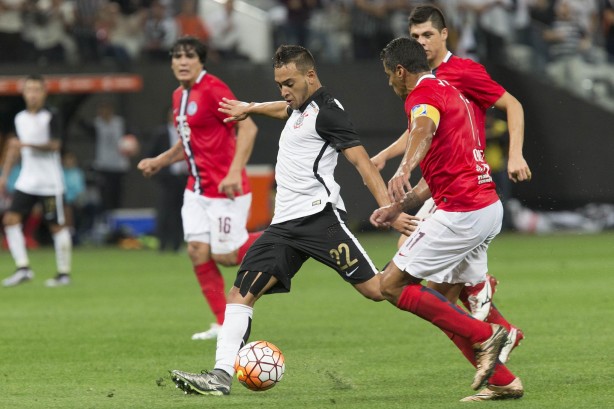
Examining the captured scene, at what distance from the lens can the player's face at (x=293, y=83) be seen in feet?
26.4

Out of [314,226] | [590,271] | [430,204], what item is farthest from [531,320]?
[590,271]

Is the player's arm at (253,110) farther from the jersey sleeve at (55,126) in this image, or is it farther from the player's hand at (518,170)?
the jersey sleeve at (55,126)

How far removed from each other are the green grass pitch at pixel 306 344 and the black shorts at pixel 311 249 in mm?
752

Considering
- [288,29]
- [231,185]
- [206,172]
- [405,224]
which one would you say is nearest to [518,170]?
[405,224]

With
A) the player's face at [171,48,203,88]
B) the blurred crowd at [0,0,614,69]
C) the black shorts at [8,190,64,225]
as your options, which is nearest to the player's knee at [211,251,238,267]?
the player's face at [171,48,203,88]

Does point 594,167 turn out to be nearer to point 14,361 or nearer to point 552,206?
point 552,206

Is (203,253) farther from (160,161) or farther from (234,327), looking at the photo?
(234,327)

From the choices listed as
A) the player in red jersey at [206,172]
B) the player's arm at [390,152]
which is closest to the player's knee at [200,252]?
the player in red jersey at [206,172]

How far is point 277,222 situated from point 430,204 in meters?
1.33

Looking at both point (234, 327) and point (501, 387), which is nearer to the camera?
point (501, 387)

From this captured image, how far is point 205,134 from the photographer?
36.0 ft

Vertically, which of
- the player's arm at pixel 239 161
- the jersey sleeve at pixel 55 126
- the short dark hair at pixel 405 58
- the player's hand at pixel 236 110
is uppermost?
the short dark hair at pixel 405 58

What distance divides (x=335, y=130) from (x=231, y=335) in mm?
1467

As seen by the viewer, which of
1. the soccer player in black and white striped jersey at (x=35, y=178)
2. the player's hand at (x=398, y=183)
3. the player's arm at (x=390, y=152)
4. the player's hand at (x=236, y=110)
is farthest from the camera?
A: the soccer player in black and white striped jersey at (x=35, y=178)
